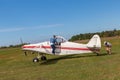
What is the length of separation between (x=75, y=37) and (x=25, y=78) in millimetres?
103683

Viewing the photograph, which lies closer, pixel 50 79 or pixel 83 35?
pixel 50 79

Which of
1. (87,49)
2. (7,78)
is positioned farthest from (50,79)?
(87,49)

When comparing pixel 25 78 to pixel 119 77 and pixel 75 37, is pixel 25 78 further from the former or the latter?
pixel 75 37

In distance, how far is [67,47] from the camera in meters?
A: 23.2

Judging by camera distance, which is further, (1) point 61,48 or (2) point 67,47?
(1) point 61,48

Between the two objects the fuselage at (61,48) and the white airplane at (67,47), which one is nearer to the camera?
the white airplane at (67,47)

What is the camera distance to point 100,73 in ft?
42.9

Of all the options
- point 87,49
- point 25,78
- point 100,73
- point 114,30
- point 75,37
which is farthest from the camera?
point 75,37

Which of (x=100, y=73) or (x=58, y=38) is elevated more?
(x=58, y=38)

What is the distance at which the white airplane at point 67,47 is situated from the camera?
22.8 meters

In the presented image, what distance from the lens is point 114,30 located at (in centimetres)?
10975

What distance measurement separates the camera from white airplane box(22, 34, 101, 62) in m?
22.8

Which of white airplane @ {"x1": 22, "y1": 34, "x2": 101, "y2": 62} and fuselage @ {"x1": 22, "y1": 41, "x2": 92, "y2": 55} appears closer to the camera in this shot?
white airplane @ {"x1": 22, "y1": 34, "x2": 101, "y2": 62}

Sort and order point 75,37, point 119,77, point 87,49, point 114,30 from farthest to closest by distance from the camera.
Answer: point 75,37 < point 114,30 < point 87,49 < point 119,77
